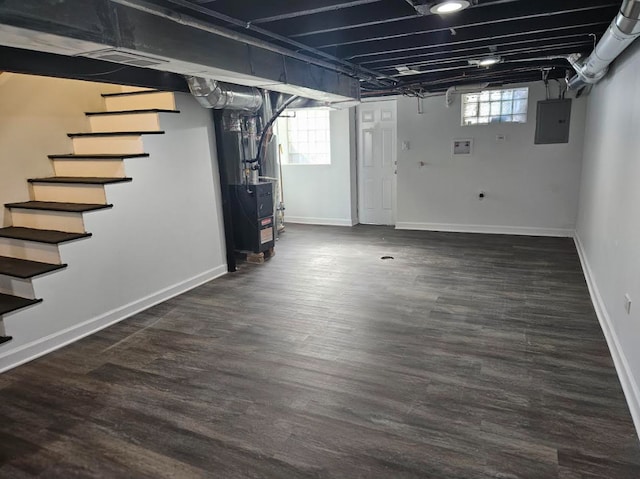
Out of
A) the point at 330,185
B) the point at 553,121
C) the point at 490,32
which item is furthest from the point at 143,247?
the point at 553,121

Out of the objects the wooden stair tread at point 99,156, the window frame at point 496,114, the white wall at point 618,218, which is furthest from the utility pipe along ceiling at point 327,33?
the window frame at point 496,114

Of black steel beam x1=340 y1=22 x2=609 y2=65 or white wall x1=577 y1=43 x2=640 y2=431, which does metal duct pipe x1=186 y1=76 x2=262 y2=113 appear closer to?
black steel beam x1=340 y1=22 x2=609 y2=65

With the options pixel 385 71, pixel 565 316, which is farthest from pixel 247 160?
pixel 565 316

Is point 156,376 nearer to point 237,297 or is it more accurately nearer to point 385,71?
point 237,297

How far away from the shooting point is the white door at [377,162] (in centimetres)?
717

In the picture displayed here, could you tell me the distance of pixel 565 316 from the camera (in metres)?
3.44

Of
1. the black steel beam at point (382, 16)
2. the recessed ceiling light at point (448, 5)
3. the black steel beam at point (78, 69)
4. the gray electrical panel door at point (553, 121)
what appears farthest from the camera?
the gray electrical panel door at point (553, 121)

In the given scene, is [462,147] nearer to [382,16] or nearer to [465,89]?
A: [465,89]

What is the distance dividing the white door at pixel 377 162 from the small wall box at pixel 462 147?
1.04m

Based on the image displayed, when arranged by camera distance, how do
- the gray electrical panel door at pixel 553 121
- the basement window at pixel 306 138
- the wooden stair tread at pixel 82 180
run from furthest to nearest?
1. the basement window at pixel 306 138
2. the gray electrical panel door at pixel 553 121
3. the wooden stair tread at pixel 82 180

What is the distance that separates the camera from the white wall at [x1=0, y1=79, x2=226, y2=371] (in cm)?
314

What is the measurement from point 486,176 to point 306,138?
10.3 ft

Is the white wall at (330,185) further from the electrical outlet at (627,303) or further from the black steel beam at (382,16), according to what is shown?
the electrical outlet at (627,303)

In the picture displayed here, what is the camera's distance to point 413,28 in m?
2.90
